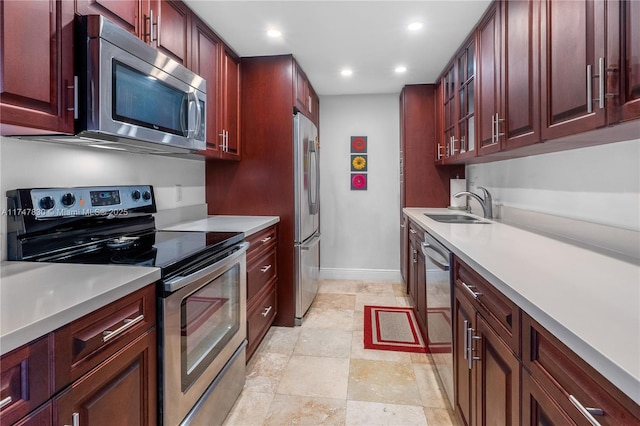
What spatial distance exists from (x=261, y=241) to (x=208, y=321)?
A: 88cm

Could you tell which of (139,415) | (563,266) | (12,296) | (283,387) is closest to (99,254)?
(12,296)

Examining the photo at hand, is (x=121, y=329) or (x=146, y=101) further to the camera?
(x=146, y=101)

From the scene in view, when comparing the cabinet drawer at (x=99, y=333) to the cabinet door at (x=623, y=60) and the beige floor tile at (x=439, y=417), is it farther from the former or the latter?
the cabinet door at (x=623, y=60)

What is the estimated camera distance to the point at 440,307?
5.84ft

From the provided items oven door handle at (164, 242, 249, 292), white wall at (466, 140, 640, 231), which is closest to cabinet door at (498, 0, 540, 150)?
white wall at (466, 140, 640, 231)

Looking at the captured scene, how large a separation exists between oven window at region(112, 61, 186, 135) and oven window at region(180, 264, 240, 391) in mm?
787

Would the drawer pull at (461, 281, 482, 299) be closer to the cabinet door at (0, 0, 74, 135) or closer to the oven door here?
the oven door

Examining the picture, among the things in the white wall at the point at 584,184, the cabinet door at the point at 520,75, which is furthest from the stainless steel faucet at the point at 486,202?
the cabinet door at the point at 520,75

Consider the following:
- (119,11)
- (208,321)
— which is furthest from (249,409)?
(119,11)

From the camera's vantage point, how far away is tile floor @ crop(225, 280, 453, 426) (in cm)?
165

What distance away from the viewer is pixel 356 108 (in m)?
4.00

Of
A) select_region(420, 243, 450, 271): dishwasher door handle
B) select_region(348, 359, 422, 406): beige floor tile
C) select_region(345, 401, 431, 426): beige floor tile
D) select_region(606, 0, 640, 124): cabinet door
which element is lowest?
select_region(345, 401, 431, 426): beige floor tile

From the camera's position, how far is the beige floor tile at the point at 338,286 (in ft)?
11.9

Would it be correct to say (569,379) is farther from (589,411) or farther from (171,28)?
(171,28)
